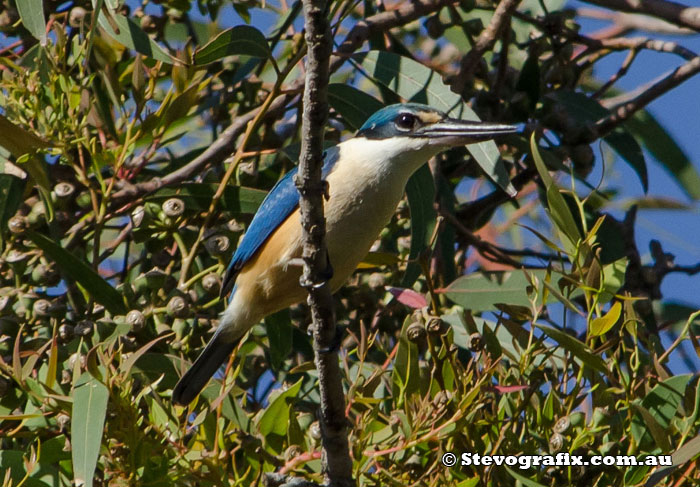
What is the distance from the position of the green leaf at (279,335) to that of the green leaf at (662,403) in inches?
43.6

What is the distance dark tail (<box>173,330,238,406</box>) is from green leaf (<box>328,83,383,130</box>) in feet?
2.69

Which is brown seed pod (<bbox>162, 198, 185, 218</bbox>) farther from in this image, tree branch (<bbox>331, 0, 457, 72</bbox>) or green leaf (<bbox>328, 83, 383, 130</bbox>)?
tree branch (<bbox>331, 0, 457, 72</bbox>)

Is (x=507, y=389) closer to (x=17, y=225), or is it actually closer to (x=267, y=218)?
(x=267, y=218)

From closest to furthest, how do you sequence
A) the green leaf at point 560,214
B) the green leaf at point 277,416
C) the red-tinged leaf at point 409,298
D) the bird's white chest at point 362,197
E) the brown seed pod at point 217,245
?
the green leaf at point 560,214, the green leaf at point 277,416, the red-tinged leaf at point 409,298, the bird's white chest at point 362,197, the brown seed pod at point 217,245

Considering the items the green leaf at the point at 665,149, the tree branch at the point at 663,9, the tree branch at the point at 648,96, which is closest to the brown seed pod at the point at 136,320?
the tree branch at the point at 648,96

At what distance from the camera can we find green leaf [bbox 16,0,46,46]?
279 cm

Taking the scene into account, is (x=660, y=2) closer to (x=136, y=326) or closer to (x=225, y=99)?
(x=225, y=99)

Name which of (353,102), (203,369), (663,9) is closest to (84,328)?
(203,369)

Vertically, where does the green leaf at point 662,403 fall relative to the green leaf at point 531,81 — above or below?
below

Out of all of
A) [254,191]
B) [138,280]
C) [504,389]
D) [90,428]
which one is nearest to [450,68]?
[254,191]

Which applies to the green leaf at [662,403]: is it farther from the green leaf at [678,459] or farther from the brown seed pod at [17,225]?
the brown seed pod at [17,225]

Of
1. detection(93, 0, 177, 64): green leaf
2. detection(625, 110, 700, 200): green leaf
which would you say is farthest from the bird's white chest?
detection(625, 110, 700, 200): green leaf

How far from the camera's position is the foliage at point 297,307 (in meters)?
2.34

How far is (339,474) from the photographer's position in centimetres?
239
